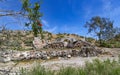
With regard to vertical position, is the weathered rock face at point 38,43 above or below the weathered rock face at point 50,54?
above

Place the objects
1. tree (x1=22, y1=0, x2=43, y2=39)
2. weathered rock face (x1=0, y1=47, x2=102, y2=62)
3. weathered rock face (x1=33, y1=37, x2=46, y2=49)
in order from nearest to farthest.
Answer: tree (x1=22, y1=0, x2=43, y2=39), weathered rock face (x1=0, y1=47, x2=102, y2=62), weathered rock face (x1=33, y1=37, x2=46, y2=49)

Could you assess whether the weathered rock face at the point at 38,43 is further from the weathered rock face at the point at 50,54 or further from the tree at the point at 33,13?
the tree at the point at 33,13

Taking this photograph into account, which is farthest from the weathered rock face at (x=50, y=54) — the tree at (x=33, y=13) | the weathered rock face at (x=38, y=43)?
the tree at (x=33, y=13)

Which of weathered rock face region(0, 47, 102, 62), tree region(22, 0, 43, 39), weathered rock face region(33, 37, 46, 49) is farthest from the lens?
weathered rock face region(33, 37, 46, 49)

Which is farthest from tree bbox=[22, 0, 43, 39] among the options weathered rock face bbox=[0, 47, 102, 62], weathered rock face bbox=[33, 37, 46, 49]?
weathered rock face bbox=[33, 37, 46, 49]

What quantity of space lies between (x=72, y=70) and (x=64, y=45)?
60.1 ft

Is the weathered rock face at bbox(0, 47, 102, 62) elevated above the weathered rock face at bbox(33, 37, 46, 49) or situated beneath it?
situated beneath

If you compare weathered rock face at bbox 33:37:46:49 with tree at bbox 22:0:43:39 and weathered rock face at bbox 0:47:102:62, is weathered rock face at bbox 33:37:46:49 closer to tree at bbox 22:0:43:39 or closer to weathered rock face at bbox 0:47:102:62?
weathered rock face at bbox 0:47:102:62

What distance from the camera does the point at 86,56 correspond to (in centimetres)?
2181

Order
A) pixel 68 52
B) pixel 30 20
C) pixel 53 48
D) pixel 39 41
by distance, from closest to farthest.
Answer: pixel 30 20
pixel 68 52
pixel 53 48
pixel 39 41

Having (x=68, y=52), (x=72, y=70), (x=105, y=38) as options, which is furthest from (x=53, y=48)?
(x=72, y=70)

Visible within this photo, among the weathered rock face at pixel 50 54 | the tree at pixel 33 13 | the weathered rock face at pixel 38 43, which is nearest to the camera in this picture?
the tree at pixel 33 13

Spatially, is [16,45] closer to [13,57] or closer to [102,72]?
[102,72]

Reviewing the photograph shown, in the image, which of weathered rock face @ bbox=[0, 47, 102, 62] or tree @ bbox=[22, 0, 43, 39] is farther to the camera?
weathered rock face @ bbox=[0, 47, 102, 62]
